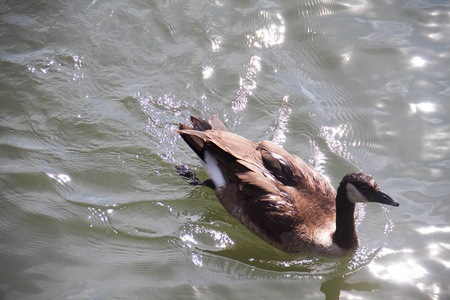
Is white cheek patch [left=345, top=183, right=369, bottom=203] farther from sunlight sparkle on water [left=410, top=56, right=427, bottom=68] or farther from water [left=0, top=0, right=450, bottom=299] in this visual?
sunlight sparkle on water [left=410, top=56, right=427, bottom=68]

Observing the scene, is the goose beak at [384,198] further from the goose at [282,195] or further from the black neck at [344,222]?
the black neck at [344,222]

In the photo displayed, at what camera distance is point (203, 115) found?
7.75 m

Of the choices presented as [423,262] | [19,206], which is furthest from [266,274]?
[19,206]

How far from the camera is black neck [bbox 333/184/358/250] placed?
582 cm

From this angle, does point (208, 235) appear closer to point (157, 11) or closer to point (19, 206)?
point (19, 206)

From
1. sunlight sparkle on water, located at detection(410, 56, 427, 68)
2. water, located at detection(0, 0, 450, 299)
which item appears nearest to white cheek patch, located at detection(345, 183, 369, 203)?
water, located at detection(0, 0, 450, 299)

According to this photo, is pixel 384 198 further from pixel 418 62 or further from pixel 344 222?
pixel 418 62

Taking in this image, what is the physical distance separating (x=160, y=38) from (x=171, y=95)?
1.33m

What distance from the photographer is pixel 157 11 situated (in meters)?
9.07

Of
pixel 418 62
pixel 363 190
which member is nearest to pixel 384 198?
pixel 363 190

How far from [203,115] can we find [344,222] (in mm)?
2857

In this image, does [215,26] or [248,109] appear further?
[215,26]

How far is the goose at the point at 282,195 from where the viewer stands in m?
5.86

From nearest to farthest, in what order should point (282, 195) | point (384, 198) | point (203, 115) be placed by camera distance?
point (384, 198), point (282, 195), point (203, 115)
